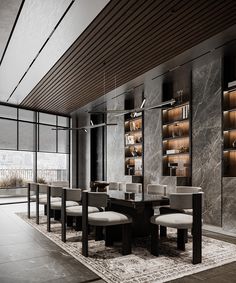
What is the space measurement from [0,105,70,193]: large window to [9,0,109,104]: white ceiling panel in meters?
3.47

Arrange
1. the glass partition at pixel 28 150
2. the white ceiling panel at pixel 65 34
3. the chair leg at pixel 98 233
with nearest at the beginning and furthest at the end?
the white ceiling panel at pixel 65 34 → the chair leg at pixel 98 233 → the glass partition at pixel 28 150

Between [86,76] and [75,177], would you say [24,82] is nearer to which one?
[86,76]

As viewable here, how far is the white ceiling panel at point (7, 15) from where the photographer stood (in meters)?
4.05

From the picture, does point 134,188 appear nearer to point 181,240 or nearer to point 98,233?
point 98,233

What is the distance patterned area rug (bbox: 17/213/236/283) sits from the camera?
11.0 ft

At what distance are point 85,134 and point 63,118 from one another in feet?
3.68

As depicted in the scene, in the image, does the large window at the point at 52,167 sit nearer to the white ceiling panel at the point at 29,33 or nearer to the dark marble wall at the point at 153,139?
the white ceiling panel at the point at 29,33

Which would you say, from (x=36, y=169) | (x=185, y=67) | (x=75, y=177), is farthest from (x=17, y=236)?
(x=75, y=177)

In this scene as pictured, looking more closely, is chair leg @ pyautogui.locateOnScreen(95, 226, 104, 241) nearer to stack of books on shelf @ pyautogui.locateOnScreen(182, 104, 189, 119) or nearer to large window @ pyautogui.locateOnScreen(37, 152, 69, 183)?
stack of books on shelf @ pyautogui.locateOnScreen(182, 104, 189, 119)

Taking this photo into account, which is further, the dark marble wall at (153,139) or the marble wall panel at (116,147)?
the marble wall panel at (116,147)

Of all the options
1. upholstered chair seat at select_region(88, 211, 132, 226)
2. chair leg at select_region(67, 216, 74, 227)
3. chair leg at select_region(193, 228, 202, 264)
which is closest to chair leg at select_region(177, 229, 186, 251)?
chair leg at select_region(193, 228, 202, 264)

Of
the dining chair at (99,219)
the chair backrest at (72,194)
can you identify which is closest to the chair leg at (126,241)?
the dining chair at (99,219)

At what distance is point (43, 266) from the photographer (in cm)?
366

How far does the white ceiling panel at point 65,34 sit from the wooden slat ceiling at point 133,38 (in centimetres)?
10
